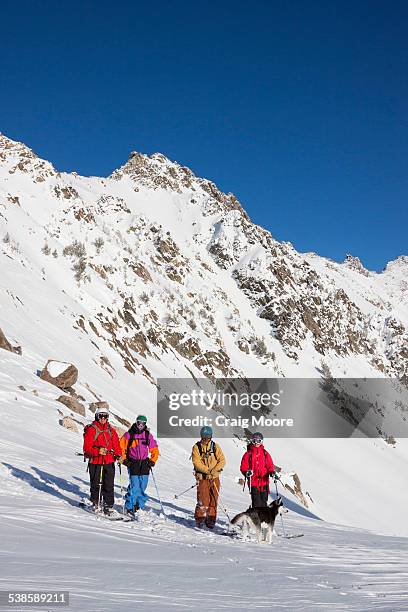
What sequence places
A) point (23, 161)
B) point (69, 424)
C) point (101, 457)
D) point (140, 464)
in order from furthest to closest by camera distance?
point (23, 161)
point (69, 424)
point (140, 464)
point (101, 457)

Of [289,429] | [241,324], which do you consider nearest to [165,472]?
[289,429]

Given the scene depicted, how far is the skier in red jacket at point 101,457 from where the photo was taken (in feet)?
27.5

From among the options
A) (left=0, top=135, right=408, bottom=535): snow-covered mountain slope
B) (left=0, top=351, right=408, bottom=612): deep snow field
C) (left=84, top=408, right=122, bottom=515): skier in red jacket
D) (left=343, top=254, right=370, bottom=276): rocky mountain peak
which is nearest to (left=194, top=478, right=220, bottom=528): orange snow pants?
(left=0, top=351, right=408, bottom=612): deep snow field

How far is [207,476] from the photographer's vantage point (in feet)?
29.7

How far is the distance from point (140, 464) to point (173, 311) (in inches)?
1226

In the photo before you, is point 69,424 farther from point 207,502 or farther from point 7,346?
point 207,502

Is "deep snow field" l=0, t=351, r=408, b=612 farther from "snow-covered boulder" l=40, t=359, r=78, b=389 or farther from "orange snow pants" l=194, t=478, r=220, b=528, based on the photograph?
"snow-covered boulder" l=40, t=359, r=78, b=389

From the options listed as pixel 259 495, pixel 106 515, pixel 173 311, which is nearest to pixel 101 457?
pixel 106 515

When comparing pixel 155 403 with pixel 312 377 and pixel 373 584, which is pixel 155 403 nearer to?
pixel 373 584

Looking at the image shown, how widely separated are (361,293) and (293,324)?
1522 inches

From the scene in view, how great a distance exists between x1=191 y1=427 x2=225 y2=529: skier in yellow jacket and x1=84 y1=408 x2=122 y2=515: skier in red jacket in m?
1.46

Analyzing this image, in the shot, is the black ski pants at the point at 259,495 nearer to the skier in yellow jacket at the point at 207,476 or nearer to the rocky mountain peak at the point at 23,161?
the skier in yellow jacket at the point at 207,476

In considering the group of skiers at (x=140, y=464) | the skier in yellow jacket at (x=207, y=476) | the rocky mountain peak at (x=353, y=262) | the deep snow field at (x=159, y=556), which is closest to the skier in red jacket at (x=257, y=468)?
the group of skiers at (x=140, y=464)

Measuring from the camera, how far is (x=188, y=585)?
4434 millimetres
